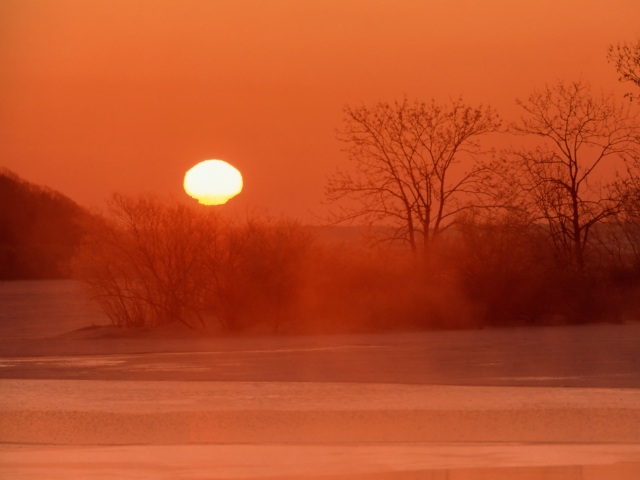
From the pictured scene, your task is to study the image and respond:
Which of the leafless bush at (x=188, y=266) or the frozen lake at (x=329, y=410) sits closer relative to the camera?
the frozen lake at (x=329, y=410)

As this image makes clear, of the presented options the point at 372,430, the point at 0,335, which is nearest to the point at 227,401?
the point at 372,430

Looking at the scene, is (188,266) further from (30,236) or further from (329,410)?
(30,236)

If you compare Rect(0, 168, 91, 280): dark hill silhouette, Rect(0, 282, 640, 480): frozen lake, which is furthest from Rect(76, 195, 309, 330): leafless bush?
Rect(0, 168, 91, 280): dark hill silhouette

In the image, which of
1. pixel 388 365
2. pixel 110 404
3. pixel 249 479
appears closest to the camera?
pixel 249 479

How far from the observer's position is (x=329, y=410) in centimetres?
1433

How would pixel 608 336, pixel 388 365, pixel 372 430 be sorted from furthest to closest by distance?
pixel 608 336 → pixel 388 365 → pixel 372 430

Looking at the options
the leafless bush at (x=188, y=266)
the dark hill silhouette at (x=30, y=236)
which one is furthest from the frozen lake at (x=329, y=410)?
the dark hill silhouette at (x=30, y=236)

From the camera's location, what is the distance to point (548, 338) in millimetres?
26562

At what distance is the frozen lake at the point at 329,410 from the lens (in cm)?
1023

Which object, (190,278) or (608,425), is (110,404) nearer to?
(608,425)

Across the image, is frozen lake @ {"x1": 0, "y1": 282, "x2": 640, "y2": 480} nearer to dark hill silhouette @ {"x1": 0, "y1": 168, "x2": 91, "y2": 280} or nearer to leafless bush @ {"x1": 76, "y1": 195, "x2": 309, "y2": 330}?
leafless bush @ {"x1": 76, "y1": 195, "x2": 309, "y2": 330}

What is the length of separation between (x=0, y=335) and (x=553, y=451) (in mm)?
25538

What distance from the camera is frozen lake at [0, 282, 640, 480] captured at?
10234 mm

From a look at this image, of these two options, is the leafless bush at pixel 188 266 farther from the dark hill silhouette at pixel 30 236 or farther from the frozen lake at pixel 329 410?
the dark hill silhouette at pixel 30 236
